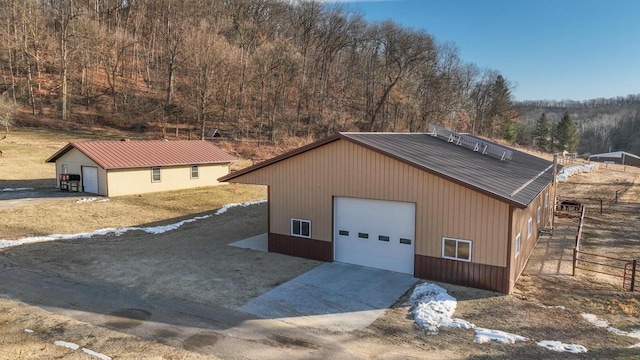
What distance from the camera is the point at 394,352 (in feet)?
29.5

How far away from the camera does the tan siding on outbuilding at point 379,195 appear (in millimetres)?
12578

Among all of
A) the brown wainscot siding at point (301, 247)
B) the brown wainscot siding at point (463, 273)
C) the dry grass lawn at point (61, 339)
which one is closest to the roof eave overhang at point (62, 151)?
the brown wainscot siding at point (301, 247)

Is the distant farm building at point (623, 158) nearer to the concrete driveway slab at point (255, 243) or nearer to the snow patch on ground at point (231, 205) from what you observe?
Result: the snow patch on ground at point (231, 205)

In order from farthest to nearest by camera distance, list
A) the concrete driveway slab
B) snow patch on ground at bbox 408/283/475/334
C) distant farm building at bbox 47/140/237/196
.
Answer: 1. distant farm building at bbox 47/140/237/196
2. the concrete driveway slab
3. snow patch on ground at bbox 408/283/475/334

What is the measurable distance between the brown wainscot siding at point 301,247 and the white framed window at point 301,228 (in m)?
0.17

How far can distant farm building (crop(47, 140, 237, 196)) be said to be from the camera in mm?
28234

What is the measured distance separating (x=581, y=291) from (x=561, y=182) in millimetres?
38353

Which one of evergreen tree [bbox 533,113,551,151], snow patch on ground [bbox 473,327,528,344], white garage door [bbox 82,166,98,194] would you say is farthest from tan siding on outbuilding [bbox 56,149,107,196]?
evergreen tree [bbox 533,113,551,151]

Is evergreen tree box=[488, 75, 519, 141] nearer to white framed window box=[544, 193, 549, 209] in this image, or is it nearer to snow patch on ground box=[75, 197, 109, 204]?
white framed window box=[544, 193, 549, 209]

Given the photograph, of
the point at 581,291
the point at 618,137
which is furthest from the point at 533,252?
the point at 618,137

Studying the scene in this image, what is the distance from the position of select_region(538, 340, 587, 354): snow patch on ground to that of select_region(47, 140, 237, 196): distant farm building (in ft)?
85.7

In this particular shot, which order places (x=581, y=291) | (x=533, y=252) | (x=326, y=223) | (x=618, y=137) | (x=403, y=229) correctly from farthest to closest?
(x=618, y=137)
(x=533, y=252)
(x=326, y=223)
(x=403, y=229)
(x=581, y=291)

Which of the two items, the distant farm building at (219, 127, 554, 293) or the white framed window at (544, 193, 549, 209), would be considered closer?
the distant farm building at (219, 127, 554, 293)

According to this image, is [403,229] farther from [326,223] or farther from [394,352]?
[394,352]
